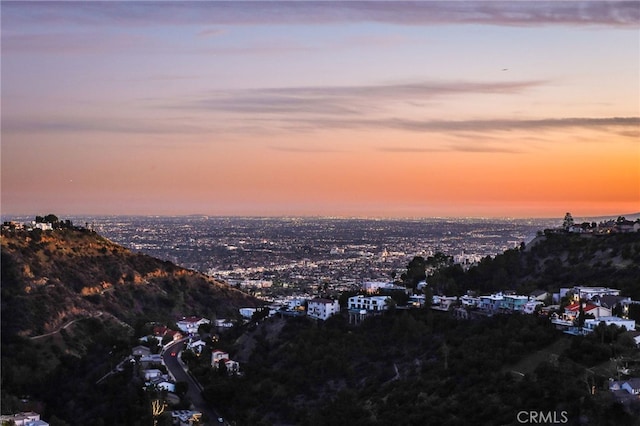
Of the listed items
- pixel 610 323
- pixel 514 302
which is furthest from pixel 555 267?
pixel 610 323

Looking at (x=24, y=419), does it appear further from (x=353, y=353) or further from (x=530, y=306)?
(x=530, y=306)

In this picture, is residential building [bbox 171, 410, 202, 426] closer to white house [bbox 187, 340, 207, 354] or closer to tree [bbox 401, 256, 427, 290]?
white house [bbox 187, 340, 207, 354]

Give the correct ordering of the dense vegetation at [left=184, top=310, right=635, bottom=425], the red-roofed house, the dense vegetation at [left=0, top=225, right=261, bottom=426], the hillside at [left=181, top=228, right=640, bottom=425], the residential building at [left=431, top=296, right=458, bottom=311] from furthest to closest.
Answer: the residential building at [left=431, top=296, right=458, bottom=311]
the dense vegetation at [left=0, top=225, right=261, bottom=426]
the red-roofed house
the hillside at [left=181, top=228, right=640, bottom=425]
the dense vegetation at [left=184, top=310, right=635, bottom=425]

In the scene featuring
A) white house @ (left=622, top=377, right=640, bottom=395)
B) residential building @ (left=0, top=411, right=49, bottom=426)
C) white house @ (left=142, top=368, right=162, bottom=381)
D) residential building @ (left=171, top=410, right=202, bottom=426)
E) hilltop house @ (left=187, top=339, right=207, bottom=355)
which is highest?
white house @ (left=622, top=377, right=640, bottom=395)

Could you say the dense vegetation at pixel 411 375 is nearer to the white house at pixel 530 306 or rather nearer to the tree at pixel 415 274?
the white house at pixel 530 306

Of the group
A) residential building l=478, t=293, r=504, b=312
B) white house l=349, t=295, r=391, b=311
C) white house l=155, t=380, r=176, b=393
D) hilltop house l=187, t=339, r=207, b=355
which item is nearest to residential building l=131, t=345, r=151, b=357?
hilltop house l=187, t=339, r=207, b=355

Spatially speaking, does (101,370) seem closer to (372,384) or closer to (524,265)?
(372,384)
